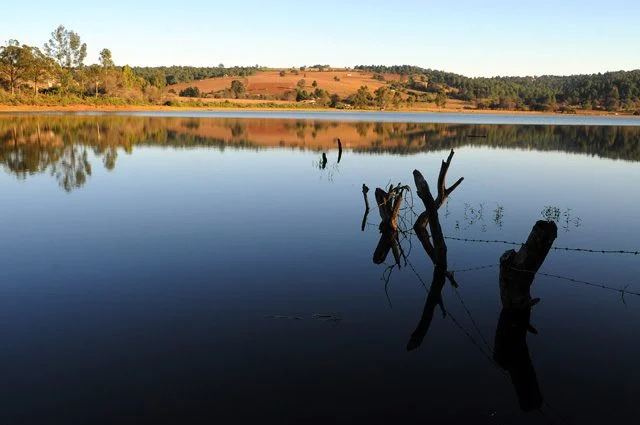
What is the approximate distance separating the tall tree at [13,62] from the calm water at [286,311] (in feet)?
398

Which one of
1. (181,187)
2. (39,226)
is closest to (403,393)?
(39,226)

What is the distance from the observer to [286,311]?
12.5 meters

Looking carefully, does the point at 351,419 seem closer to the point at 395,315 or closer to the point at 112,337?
the point at 395,315

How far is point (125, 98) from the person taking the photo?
497 feet

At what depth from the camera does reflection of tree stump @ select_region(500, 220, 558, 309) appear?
1115 centimetres

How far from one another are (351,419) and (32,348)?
20.7 ft

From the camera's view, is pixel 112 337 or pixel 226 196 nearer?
pixel 112 337

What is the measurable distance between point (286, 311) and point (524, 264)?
5.38 metres

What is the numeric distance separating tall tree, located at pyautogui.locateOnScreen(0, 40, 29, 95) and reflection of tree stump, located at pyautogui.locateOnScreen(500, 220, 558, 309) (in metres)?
144

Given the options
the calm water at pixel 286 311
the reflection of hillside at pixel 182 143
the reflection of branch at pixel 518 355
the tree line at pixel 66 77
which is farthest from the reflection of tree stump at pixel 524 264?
the tree line at pixel 66 77

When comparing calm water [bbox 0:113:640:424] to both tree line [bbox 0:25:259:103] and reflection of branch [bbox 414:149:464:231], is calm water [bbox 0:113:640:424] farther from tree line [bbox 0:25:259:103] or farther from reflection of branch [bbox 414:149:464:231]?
tree line [bbox 0:25:259:103]

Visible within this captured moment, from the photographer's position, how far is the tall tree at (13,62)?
130625 millimetres

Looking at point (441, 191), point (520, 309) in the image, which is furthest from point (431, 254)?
point (520, 309)

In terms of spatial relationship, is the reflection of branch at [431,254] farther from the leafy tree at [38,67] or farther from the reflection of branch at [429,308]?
the leafy tree at [38,67]
